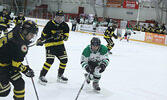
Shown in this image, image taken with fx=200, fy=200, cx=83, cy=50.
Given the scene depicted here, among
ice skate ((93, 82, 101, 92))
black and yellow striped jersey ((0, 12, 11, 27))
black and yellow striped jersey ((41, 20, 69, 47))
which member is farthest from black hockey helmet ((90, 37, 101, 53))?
black and yellow striped jersey ((0, 12, 11, 27))

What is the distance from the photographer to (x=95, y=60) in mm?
3369

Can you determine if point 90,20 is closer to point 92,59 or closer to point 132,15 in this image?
point 132,15

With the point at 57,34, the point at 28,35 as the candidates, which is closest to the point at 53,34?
the point at 57,34

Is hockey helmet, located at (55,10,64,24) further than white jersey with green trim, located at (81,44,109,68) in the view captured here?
Yes

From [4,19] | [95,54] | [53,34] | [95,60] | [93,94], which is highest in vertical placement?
[4,19]

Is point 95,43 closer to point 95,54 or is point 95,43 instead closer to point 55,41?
point 95,54

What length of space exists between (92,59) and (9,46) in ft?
5.37

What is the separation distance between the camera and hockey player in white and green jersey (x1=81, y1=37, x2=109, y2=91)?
10.1 ft

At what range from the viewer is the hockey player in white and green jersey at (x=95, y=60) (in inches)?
121

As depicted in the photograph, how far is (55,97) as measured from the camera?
294cm

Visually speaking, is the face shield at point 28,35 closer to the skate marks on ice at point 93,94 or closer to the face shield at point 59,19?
the skate marks on ice at point 93,94

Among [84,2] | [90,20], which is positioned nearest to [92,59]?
[90,20]

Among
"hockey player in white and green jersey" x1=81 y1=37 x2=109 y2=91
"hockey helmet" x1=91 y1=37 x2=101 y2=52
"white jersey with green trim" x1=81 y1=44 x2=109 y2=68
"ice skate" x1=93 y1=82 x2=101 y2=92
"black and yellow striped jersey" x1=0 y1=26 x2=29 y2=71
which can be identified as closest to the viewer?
"black and yellow striped jersey" x1=0 y1=26 x2=29 y2=71

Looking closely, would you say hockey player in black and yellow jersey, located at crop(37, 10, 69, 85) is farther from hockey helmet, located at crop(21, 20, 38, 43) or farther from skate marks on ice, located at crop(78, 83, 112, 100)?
hockey helmet, located at crop(21, 20, 38, 43)
